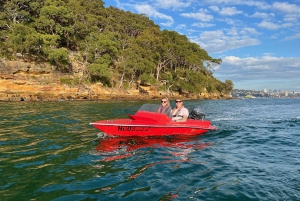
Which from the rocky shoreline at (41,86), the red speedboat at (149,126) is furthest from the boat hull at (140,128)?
the rocky shoreline at (41,86)

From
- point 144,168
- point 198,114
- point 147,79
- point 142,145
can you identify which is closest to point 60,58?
point 147,79

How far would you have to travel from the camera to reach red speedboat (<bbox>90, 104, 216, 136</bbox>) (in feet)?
31.9

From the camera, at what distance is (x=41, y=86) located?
34.1 meters

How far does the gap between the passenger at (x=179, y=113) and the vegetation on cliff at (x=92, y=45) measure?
29552 mm

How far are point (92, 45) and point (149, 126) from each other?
3535cm

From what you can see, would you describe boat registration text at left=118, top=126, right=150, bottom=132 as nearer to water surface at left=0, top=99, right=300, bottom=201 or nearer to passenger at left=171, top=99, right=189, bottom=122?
water surface at left=0, top=99, right=300, bottom=201

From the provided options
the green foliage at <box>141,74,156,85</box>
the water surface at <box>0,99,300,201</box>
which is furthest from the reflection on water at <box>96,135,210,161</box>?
the green foliage at <box>141,74,156,85</box>

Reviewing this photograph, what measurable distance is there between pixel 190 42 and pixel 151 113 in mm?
70421

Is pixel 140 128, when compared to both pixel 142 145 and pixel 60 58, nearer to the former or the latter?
pixel 142 145

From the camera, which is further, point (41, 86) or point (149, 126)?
point (41, 86)

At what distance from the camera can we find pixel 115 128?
9.73 meters

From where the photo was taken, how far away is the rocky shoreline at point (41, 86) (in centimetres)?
3117

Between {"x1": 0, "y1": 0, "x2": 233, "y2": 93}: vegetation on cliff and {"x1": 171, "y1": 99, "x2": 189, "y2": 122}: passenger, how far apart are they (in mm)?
29552

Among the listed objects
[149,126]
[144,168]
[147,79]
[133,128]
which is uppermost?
[147,79]
